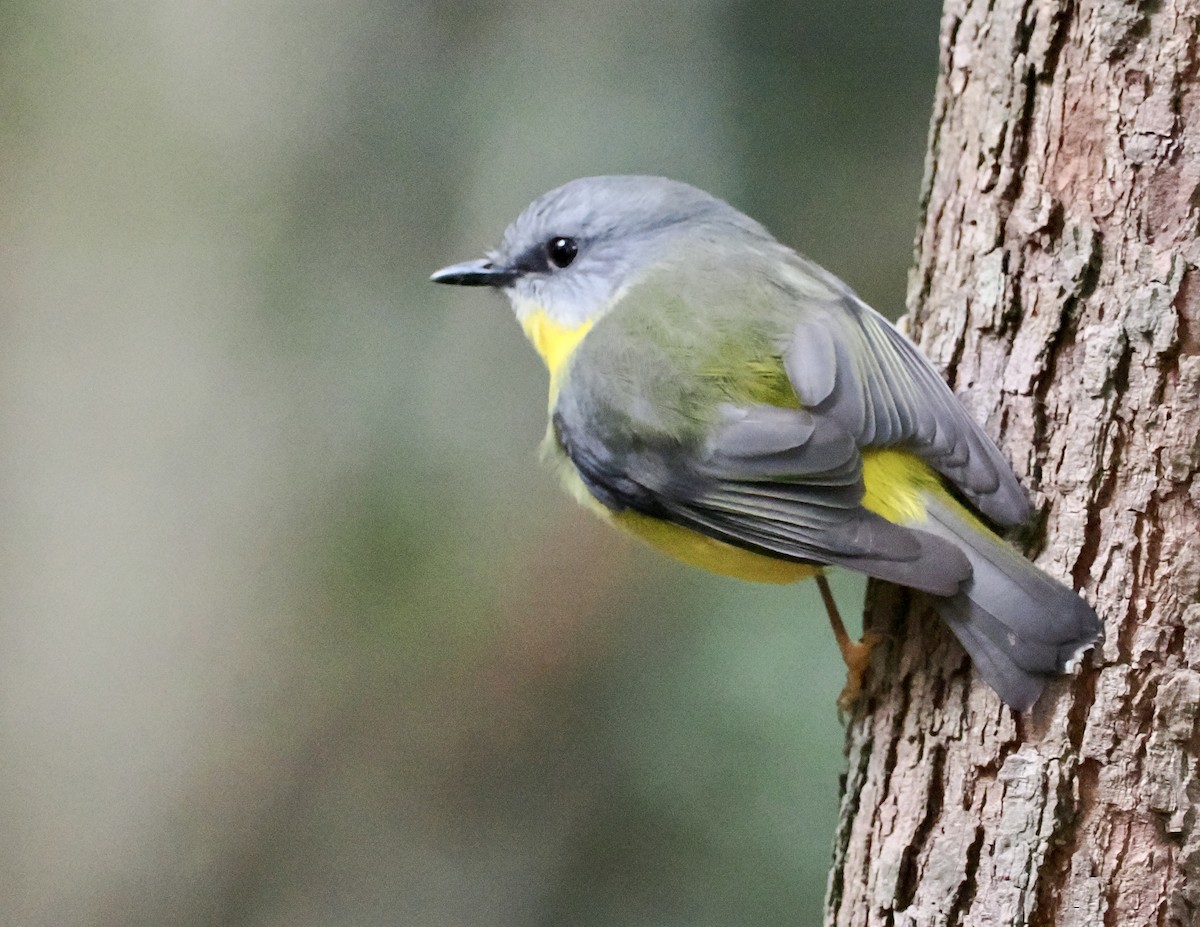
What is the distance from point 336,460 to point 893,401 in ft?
6.80

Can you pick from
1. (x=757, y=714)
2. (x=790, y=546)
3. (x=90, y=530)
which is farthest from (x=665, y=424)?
(x=90, y=530)

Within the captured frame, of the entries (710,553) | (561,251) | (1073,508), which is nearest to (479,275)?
(561,251)

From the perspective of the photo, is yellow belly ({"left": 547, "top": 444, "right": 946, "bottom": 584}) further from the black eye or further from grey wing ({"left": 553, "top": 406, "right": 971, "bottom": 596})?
the black eye

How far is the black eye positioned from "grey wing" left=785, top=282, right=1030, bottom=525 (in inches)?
22.9

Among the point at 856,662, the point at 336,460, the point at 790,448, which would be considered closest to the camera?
the point at 790,448

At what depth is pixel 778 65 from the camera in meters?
3.11

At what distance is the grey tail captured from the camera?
56.1 inches

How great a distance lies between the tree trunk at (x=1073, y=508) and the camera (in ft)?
4.63

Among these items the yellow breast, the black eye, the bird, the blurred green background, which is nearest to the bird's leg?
the bird

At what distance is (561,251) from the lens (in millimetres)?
2193

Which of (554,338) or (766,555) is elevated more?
(554,338)

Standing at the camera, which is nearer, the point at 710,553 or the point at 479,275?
the point at 710,553

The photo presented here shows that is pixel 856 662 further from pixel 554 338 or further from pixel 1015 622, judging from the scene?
pixel 554 338

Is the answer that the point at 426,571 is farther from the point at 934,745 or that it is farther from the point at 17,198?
the point at 934,745
